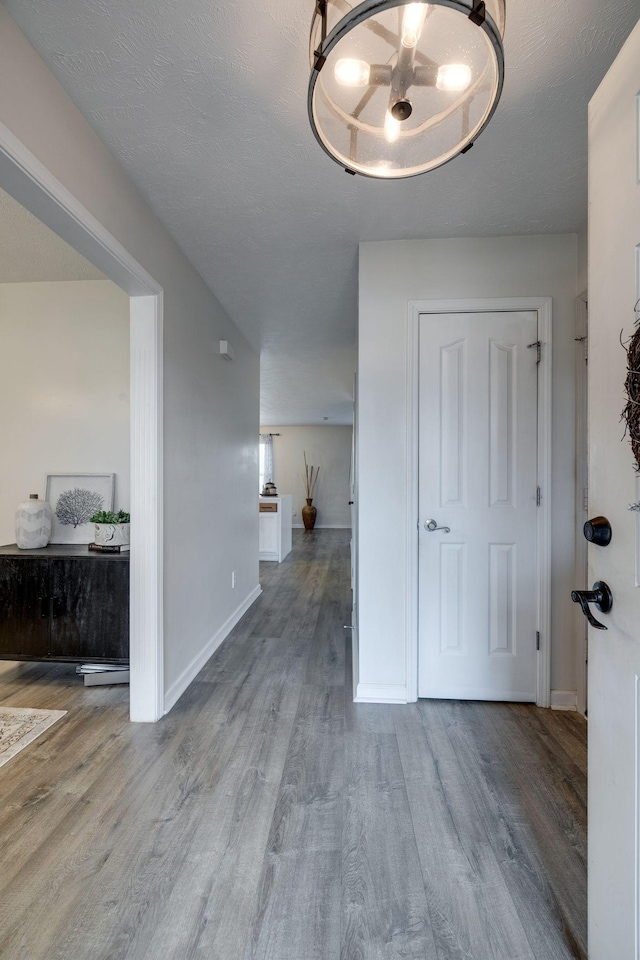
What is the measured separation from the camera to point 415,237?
2.49 m

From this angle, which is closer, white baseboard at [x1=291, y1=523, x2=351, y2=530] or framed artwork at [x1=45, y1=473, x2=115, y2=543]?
framed artwork at [x1=45, y1=473, x2=115, y2=543]

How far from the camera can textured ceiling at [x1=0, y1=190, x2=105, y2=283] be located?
2.34 metres

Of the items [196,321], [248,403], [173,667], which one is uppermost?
[196,321]

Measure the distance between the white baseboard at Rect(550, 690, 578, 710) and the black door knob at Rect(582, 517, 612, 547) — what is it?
1851mm

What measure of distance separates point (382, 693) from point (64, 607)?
6.05 ft

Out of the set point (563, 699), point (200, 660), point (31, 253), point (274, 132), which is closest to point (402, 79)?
point (274, 132)

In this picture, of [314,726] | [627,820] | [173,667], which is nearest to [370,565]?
[314,726]

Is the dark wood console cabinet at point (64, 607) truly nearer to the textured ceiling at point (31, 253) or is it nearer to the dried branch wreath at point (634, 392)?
the textured ceiling at point (31, 253)

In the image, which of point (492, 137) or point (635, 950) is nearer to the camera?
point (635, 950)

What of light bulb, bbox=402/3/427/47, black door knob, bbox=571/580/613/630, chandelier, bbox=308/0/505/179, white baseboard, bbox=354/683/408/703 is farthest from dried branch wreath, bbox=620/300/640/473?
white baseboard, bbox=354/683/408/703

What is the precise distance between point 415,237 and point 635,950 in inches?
107

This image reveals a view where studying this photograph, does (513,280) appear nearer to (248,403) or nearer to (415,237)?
(415,237)

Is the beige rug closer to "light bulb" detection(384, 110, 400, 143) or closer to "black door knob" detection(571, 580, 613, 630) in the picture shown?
"black door knob" detection(571, 580, 613, 630)

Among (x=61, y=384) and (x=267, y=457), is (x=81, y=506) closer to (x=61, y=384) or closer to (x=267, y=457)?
(x=61, y=384)
